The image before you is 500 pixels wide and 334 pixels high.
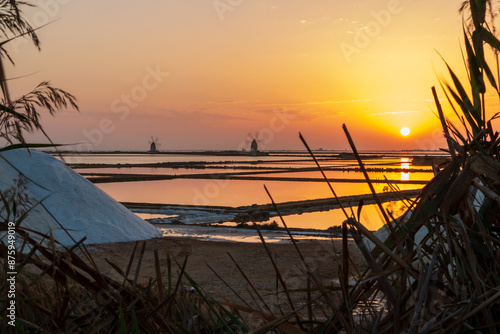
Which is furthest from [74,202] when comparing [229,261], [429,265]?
[429,265]

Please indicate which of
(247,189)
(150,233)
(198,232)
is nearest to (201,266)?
(150,233)

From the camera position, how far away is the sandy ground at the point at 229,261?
7949 millimetres

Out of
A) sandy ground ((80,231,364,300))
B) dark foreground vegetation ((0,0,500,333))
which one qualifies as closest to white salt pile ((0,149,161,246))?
sandy ground ((80,231,364,300))

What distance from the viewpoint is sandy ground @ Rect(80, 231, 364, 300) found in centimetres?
795

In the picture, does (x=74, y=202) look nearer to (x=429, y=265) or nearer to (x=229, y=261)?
(x=229, y=261)

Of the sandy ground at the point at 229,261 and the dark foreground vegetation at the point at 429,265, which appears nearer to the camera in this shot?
the dark foreground vegetation at the point at 429,265

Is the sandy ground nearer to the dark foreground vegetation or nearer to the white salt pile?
the white salt pile

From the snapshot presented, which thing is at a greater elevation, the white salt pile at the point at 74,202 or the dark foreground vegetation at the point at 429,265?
the white salt pile at the point at 74,202

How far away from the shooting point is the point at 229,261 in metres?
9.89

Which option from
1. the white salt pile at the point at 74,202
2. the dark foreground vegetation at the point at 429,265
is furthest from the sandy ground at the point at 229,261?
the dark foreground vegetation at the point at 429,265

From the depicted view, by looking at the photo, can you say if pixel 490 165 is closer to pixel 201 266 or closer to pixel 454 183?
pixel 454 183

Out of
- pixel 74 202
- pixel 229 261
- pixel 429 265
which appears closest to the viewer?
pixel 429 265

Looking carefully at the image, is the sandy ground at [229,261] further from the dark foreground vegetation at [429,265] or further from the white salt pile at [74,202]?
the dark foreground vegetation at [429,265]

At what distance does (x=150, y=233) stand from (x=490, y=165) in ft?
38.4
